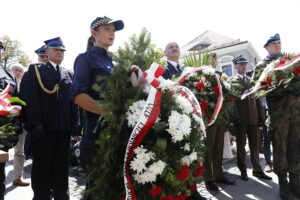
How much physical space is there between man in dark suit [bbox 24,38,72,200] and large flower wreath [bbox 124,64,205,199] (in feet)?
5.88

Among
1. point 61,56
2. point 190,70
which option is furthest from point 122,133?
point 61,56

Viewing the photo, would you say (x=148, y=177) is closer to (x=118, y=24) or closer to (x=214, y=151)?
(x=118, y=24)

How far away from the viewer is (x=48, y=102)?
387 cm

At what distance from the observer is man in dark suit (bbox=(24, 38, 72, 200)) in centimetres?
371

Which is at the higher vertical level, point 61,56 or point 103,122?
point 61,56

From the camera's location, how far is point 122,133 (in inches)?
88.2

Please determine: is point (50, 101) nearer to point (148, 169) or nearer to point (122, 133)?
point (122, 133)

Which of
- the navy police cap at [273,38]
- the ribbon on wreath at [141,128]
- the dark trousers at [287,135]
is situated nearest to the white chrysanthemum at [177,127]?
the ribbon on wreath at [141,128]

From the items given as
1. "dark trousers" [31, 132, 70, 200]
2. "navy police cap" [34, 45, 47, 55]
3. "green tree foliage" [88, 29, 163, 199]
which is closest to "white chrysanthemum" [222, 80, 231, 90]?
"dark trousers" [31, 132, 70, 200]

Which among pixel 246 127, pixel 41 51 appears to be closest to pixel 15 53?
pixel 41 51

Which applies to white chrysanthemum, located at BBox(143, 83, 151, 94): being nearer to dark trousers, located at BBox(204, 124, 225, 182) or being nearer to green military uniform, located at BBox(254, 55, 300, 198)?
green military uniform, located at BBox(254, 55, 300, 198)

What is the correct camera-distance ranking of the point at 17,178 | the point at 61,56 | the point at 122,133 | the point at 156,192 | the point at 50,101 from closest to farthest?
the point at 156,192, the point at 122,133, the point at 50,101, the point at 61,56, the point at 17,178

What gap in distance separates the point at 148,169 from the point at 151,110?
39 centimetres

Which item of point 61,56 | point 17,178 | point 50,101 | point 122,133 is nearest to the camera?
point 122,133
